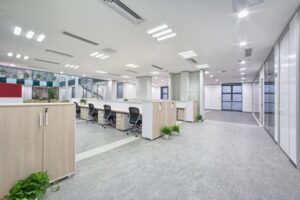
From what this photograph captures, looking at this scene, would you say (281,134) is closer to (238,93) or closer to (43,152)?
(43,152)

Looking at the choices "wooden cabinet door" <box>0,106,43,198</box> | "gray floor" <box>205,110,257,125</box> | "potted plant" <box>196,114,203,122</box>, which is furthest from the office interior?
"gray floor" <box>205,110,257,125</box>

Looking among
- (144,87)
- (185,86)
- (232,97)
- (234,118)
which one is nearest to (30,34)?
(185,86)

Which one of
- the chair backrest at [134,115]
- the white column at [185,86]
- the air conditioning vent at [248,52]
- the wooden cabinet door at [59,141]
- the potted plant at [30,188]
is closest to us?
the potted plant at [30,188]

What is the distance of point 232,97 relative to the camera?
14.2m

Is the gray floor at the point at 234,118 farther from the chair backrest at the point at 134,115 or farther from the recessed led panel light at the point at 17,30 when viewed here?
the recessed led panel light at the point at 17,30

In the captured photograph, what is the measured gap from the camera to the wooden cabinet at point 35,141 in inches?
63.4

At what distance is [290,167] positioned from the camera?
2.64 meters

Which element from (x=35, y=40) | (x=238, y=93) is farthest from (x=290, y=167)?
(x=238, y=93)

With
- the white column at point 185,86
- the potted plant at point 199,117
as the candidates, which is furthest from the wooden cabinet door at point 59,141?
the white column at point 185,86

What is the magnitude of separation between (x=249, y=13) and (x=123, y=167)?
386cm

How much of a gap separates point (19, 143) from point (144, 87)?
32.2ft

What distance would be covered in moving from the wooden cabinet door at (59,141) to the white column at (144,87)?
29.8 feet

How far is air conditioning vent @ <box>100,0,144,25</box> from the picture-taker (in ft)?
7.99

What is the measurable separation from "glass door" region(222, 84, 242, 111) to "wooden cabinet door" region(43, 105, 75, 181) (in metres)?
15.4
